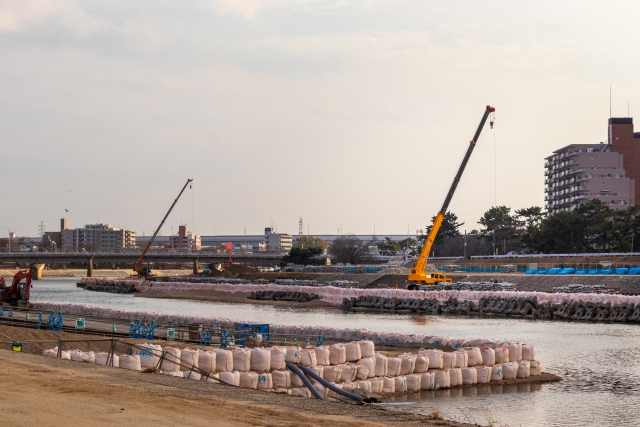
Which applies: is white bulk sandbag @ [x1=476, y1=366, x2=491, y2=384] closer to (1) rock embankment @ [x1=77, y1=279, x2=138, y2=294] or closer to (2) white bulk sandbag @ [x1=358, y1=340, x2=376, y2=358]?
(2) white bulk sandbag @ [x1=358, y1=340, x2=376, y2=358]

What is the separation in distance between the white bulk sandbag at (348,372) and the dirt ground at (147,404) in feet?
19.5

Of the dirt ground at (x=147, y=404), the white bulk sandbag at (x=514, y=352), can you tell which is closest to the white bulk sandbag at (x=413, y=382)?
the white bulk sandbag at (x=514, y=352)

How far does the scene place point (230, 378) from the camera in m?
21.6

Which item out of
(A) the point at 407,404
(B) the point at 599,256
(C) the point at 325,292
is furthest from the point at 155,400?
(B) the point at 599,256

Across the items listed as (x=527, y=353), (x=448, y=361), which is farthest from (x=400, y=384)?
(x=527, y=353)

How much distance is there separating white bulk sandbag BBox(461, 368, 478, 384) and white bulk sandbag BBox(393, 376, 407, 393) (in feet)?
9.07

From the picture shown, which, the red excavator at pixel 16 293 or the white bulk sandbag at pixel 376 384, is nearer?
the white bulk sandbag at pixel 376 384

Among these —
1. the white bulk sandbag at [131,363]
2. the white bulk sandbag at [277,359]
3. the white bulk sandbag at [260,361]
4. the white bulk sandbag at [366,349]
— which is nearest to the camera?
the white bulk sandbag at [131,363]

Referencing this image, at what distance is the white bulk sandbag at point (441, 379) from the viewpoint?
25311 millimetres

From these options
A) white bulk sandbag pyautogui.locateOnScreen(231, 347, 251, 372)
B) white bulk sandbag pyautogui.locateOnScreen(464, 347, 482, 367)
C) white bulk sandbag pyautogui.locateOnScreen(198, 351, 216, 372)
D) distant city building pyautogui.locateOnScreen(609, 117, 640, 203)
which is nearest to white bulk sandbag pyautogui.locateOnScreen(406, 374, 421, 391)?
white bulk sandbag pyautogui.locateOnScreen(464, 347, 482, 367)

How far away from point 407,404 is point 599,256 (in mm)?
103554

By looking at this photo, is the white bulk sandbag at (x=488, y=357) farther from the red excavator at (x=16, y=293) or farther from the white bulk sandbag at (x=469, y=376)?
the red excavator at (x=16, y=293)

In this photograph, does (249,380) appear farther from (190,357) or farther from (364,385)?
(364,385)

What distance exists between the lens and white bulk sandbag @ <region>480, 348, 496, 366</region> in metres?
27.2
